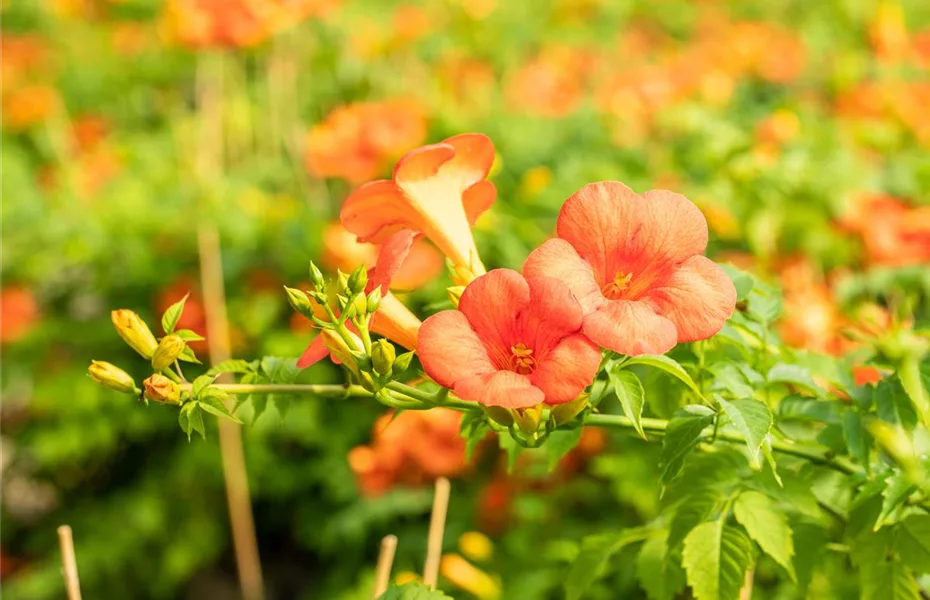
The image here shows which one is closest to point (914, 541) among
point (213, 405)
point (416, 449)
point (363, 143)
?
point (213, 405)

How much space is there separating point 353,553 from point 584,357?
9.40 feet

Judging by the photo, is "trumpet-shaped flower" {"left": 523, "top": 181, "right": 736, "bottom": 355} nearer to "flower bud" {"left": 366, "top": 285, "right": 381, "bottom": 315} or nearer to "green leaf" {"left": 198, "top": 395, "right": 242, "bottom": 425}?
"flower bud" {"left": 366, "top": 285, "right": 381, "bottom": 315}

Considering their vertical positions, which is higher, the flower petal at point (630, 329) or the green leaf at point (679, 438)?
the flower petal at point (630, 329)

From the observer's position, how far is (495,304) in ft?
3.21

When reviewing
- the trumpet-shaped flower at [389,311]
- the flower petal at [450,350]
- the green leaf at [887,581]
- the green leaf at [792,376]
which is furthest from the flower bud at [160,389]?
the green leaf at [887,581]

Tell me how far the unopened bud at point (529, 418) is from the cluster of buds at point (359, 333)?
0.13 meters

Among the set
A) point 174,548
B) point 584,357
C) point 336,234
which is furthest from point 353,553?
point 584,357

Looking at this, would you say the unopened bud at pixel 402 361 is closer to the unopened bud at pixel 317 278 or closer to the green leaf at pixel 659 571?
the unopened bud at pixel 317 278

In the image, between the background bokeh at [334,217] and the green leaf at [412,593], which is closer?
the green leaf at [412,593]

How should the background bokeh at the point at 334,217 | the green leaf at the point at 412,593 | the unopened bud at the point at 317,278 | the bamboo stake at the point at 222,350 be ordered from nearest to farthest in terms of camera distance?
1. the unopened bud at the point at 317,278
2. the green leaf at the point at 412,593
3. the background bokeh at the point at 334,217
4. the bamboo stake at the point at 222,350

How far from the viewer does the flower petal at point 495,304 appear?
96cm

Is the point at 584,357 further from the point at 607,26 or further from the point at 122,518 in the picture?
the point at 607,26

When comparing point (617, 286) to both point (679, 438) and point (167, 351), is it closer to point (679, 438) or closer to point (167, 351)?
point (679, 438)

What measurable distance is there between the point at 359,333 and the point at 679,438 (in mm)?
373
